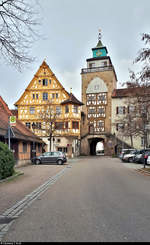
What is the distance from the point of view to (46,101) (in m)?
41.0

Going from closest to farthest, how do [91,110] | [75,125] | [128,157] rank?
[128,157] → [75,125] → [91,110]

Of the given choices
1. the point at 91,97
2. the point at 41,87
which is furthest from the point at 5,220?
the point at 91,97

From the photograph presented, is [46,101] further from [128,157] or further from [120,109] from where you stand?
[128,157]

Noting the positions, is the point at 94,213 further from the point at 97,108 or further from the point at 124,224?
the point at 97,108

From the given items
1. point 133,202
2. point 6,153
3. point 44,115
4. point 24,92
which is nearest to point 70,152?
point 44,115

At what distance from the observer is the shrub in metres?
12.3

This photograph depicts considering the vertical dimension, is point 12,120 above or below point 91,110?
below

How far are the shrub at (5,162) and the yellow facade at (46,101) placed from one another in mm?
27029

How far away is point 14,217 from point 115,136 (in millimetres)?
43975

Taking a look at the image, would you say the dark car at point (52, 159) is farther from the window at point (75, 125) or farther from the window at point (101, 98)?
the window at point (101, 98)

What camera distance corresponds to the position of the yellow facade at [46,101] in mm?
40844

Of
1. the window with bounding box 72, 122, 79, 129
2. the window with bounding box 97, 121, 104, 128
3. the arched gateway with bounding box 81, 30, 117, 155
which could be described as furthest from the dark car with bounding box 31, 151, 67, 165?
the window with bounding box 97, 121, 104, 128

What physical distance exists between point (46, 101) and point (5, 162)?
2892 centimetres

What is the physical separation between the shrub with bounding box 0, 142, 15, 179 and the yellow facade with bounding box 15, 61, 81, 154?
88.7ft
